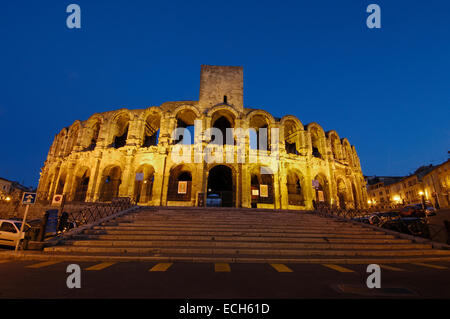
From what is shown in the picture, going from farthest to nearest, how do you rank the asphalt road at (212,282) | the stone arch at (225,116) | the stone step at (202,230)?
the stone arch at (225,116), the stone step at (202,230), the asphalt road at (212,282)

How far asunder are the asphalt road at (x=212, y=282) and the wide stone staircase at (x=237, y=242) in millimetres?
1411

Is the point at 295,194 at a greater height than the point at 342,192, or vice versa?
the point at 342,192

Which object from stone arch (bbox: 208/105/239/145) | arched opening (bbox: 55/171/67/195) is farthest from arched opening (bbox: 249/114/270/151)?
arched opening (bbox: 55/171/67/195)

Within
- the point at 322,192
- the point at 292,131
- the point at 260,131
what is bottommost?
the point at 322,192

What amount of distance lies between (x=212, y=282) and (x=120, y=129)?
92.6 ft

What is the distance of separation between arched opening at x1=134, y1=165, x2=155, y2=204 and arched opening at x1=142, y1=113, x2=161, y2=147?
13.2ft

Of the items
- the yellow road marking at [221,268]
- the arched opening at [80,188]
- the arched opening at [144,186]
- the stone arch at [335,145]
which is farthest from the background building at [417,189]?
the arched opening at [80,188]

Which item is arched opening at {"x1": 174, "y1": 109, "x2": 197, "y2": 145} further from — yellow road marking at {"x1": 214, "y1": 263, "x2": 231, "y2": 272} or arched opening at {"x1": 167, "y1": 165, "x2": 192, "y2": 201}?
yellow road marking at {"x1": 214, "y1": 263, "x2": 231, "y2": 272}

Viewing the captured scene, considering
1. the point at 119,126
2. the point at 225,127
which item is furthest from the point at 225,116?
the point at 119,126

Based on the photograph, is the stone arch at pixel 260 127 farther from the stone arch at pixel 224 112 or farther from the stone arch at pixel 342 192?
the stone arch at pixel 342 192

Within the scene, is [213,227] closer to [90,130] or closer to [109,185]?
[109,185]

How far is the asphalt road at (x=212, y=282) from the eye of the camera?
379 cm

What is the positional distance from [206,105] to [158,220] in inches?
686

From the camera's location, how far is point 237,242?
926 centimetres
